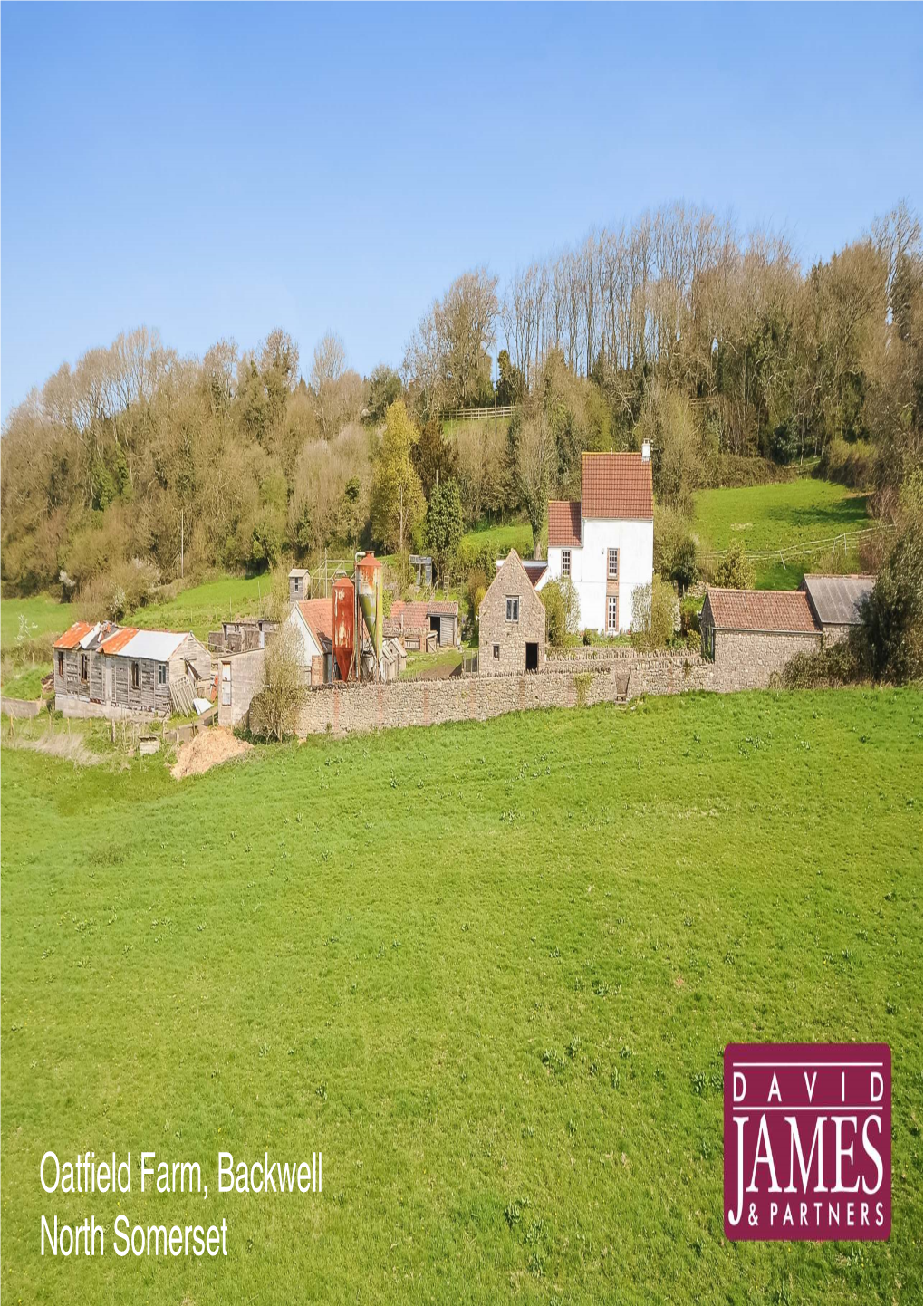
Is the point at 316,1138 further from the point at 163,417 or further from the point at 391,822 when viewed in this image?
the point at 163,417

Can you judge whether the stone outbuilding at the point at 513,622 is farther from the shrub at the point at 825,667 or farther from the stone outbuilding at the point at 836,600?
the stone outbuilding at the point at 836,600

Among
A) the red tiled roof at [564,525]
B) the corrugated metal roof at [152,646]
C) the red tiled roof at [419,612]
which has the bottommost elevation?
the corrugated metal roof at [152,646]

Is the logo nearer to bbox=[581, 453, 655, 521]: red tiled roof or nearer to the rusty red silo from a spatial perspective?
the rusty red silo

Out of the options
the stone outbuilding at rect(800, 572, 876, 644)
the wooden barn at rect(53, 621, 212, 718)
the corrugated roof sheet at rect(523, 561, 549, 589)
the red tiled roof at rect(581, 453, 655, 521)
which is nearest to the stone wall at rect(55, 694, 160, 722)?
the wooden barn at rect(53, 621, 212, 718)

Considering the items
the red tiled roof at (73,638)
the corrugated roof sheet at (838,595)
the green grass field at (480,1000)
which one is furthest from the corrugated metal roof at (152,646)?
the corrugated roof sheet at (838,595)

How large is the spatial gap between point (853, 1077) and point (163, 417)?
65.1 metres

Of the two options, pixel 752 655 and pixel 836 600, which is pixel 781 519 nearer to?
pixel 836 600

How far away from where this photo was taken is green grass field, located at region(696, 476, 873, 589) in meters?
38.5

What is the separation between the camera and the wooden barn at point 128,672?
111 ft

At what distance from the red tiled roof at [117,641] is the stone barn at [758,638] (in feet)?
78.2

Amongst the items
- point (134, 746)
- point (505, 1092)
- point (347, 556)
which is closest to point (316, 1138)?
point (505, 1092)

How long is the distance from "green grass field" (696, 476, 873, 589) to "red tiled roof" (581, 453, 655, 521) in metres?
5.24

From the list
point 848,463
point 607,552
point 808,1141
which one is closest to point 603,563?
point 607,552

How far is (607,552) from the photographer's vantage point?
1404 inches
